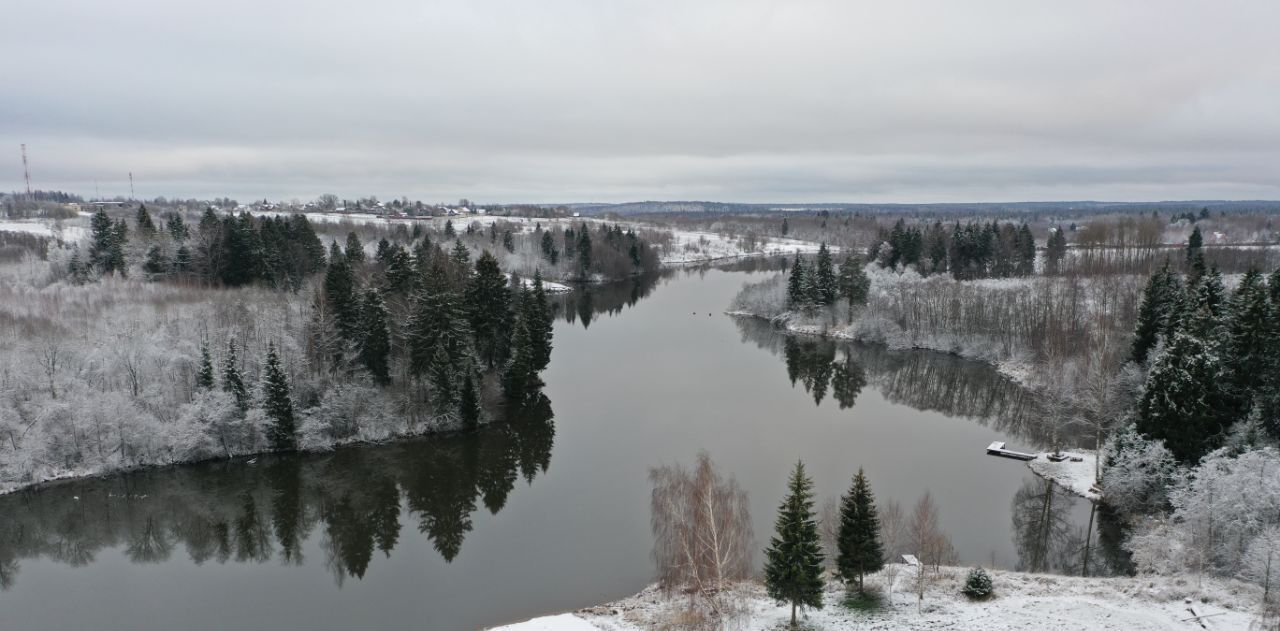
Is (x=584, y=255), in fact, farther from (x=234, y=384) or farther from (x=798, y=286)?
(x=234, y=384)

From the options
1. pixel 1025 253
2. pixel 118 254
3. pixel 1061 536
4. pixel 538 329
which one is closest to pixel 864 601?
pixel 1061 536

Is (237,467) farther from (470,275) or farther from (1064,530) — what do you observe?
(1064,530)

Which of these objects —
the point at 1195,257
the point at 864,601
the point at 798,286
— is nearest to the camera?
the point at 864,601

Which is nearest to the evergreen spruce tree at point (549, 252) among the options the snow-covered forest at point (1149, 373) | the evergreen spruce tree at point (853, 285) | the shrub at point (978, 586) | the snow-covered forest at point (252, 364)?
the snow-covered forest at point (1149, 373)

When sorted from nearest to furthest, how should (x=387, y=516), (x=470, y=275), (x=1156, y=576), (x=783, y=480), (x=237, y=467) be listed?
(x=1156, y=576)
(x=387, y=516)
(x=783, y=480)
(x=237, y=467)
(x=470, y=275)

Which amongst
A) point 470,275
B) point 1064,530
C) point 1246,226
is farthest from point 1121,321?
point 1246,226

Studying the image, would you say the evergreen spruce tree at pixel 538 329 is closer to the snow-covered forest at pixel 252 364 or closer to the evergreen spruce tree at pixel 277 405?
the snow-covered forest at pixel 252 364

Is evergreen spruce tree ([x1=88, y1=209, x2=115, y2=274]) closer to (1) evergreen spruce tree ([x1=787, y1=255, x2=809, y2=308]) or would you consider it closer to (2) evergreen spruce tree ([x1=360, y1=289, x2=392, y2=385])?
(2) evergreen spruce tree ([x1=360, y1=289, x2=392, y2=385])
